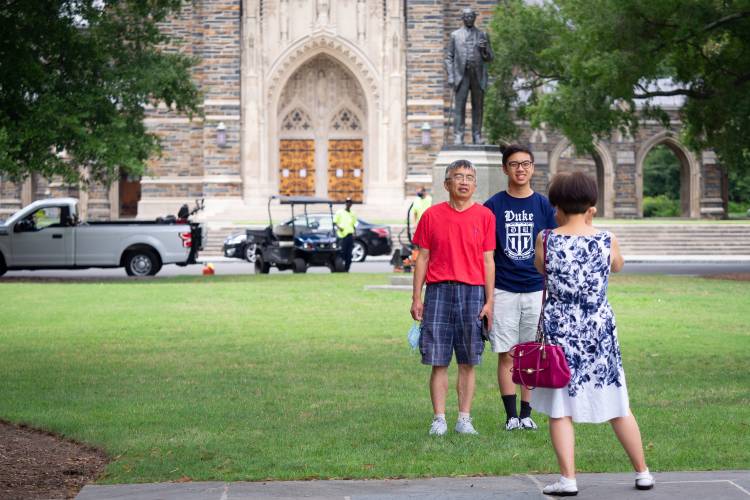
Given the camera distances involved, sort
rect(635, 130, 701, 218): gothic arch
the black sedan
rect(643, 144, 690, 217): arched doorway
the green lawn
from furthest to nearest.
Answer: rect(643, 144, 690, 217): arched doorway
rect(635, 130, 701, 218): gothic arch
the black sedan
the green lawn

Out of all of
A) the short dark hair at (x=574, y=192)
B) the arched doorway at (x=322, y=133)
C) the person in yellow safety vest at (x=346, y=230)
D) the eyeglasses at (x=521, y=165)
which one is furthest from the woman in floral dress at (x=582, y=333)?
the arched doorway at (x=322, y=133)

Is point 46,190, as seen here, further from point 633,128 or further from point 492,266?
point 492,266

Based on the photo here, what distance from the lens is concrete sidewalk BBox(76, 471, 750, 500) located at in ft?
21.6

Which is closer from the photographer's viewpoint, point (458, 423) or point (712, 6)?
point (458, 423)

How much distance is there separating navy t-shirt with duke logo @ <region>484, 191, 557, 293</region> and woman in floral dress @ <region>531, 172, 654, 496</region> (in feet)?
5.93

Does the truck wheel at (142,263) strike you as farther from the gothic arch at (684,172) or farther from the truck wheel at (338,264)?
the gothic arch at (684,172)

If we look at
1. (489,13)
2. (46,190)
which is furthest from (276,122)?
(46,190)

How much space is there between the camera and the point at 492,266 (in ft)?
27.8

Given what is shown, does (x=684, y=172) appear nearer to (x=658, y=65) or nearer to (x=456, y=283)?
Answer: (x=658, y=65)

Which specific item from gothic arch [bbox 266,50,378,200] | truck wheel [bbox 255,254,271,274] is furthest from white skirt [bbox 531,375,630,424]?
gothic arch [bbox 266,50,378,200]

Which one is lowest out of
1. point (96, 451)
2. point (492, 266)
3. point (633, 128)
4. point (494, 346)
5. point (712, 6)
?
point (96, 451)

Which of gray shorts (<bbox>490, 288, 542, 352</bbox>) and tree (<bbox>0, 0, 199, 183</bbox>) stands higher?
tree (<bbox>0, 0, 199, 183</bbox>)

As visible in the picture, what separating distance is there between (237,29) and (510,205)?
3651cm

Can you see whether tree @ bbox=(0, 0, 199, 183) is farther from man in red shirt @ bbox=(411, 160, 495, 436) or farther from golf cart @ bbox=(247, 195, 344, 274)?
man in red shirt @ bbox=(411, 160, 495, 436)
